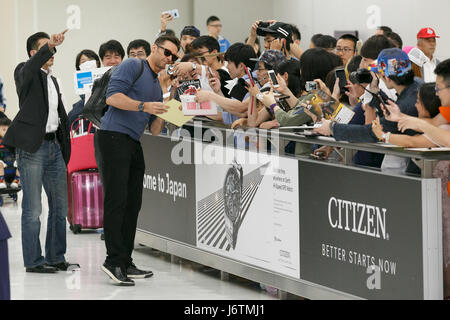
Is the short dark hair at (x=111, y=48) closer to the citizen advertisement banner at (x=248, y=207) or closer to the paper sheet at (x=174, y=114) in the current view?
the citizen advertisement banner at (x=248, y=207)

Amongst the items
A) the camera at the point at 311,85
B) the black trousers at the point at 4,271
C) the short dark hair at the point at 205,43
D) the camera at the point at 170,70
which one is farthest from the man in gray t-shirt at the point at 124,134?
the black trousers at the point at 4,271

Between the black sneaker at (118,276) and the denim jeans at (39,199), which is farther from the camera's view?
the denim jeans at (39,199)

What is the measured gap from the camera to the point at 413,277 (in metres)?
4.76

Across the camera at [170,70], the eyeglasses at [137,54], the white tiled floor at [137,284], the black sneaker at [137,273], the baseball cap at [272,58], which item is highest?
the eyeglasses at [137,54]

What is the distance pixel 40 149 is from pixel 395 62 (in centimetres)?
297

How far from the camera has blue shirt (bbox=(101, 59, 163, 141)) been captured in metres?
6.41

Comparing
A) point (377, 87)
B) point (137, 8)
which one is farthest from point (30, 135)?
point (137, 8)

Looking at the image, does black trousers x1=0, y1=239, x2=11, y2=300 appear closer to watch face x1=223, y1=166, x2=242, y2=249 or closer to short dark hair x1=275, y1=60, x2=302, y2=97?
watch face x1=223, y1=166, x2=242, y2=249

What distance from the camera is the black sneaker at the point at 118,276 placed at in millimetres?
6562

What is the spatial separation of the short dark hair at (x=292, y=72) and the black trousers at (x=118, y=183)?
1131 millimetres

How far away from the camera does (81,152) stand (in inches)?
350

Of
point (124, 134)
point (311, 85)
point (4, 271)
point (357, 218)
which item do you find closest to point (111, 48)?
point (124, 134)

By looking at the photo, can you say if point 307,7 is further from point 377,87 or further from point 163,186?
point 377,87
